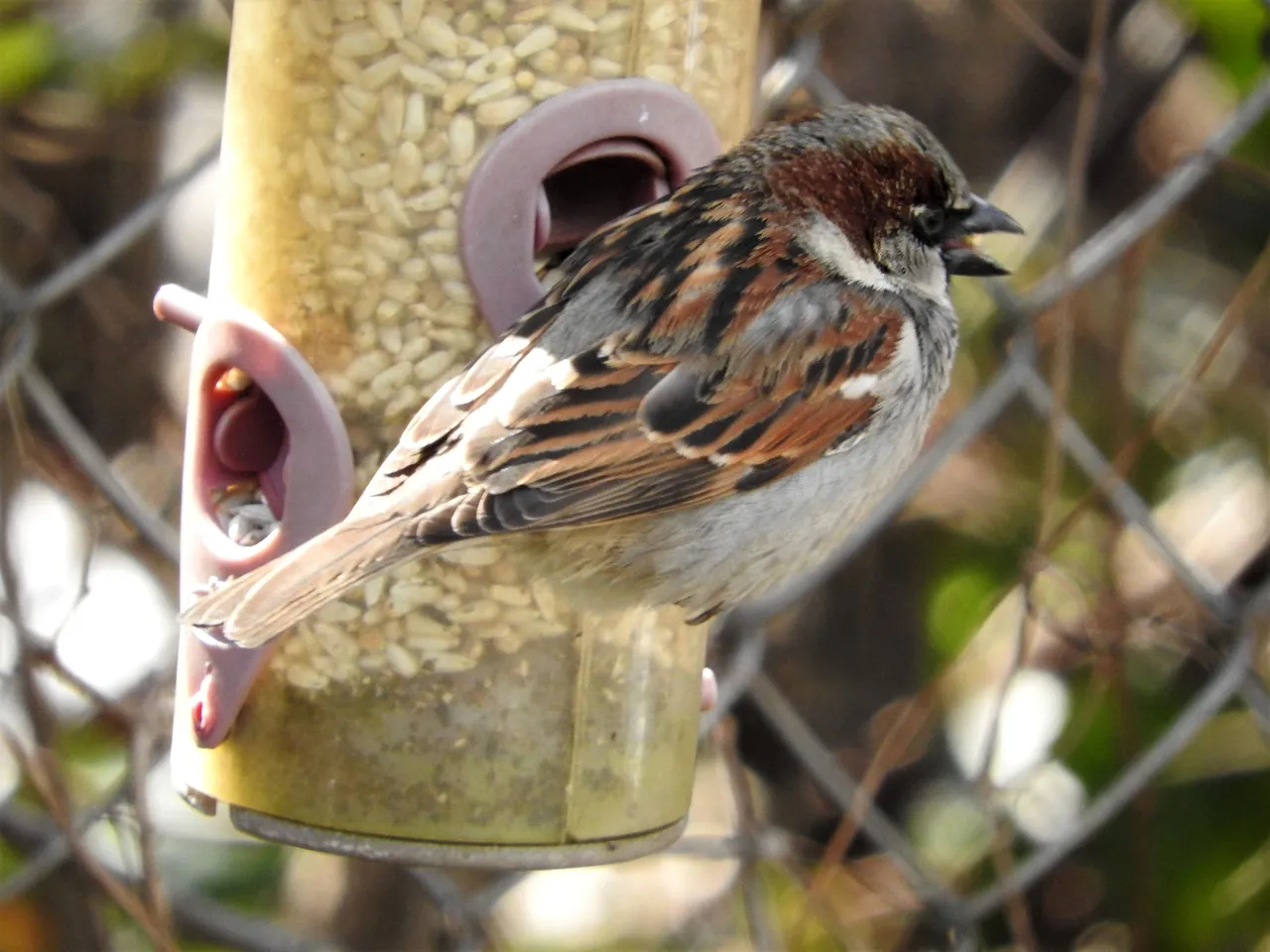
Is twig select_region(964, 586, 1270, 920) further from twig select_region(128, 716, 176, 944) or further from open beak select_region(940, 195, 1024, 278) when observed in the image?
twig select_region(128, 716, 176, 944)

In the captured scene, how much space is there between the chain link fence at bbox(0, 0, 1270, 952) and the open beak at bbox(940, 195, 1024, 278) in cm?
27

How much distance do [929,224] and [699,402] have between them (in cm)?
47

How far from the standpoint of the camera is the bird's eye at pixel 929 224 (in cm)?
224

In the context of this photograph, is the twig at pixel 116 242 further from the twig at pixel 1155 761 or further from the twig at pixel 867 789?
the twig at pixel 1155 761

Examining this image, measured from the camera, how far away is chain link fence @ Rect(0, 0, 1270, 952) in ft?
7.41

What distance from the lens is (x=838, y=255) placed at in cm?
216

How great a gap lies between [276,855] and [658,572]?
4.67 ft

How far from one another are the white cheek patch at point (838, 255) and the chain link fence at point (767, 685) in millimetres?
340

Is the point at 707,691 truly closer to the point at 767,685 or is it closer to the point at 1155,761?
the point at 767,685

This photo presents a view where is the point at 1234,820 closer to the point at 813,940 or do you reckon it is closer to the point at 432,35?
the point at 813,940

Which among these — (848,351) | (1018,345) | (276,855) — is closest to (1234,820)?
(1018,345)

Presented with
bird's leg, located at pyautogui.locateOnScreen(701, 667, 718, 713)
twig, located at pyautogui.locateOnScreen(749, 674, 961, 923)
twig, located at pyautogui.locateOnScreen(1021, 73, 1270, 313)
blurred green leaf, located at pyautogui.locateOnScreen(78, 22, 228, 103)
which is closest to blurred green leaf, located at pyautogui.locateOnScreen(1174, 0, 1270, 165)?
twig, located at pyautogui.locateOnScreen(1021, 73, 1270, 313)

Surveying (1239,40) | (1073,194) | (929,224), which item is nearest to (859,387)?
(929,224)

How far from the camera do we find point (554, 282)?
2008mm
